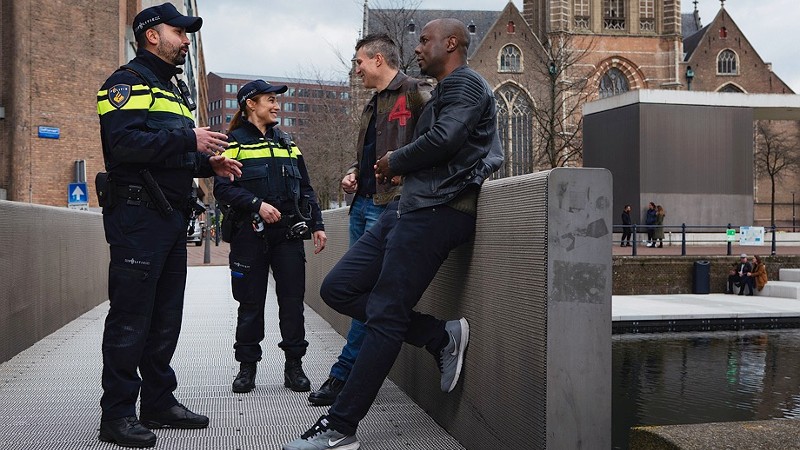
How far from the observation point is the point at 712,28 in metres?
67.4

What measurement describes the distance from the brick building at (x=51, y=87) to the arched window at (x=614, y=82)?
1686 inches

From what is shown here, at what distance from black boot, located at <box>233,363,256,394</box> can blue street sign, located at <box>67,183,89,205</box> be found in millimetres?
13502

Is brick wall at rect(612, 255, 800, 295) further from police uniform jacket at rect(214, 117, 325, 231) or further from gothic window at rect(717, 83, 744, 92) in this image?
gothic window at rect(717, 83, 744, 92)

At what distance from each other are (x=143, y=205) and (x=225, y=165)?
54 cm

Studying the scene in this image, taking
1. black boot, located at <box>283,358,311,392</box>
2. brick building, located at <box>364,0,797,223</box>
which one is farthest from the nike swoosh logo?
brick building, located at <box>364,0,797,223</box>

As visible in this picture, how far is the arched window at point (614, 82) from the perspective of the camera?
62125mm

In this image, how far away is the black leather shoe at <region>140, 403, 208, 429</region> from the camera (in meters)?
4.05

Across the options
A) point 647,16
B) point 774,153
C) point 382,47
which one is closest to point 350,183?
point 382,47

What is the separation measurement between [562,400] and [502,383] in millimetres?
444

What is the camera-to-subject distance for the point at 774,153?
60062mm

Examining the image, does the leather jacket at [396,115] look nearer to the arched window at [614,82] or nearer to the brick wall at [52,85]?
the brick wall at [52,85]

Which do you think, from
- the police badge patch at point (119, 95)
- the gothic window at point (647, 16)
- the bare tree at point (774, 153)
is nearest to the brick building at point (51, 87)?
the police badge patch at point (119, 95)

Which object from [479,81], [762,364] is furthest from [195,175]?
[762,364]

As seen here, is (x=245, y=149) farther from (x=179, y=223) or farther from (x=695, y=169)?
(x=695, y=169)
